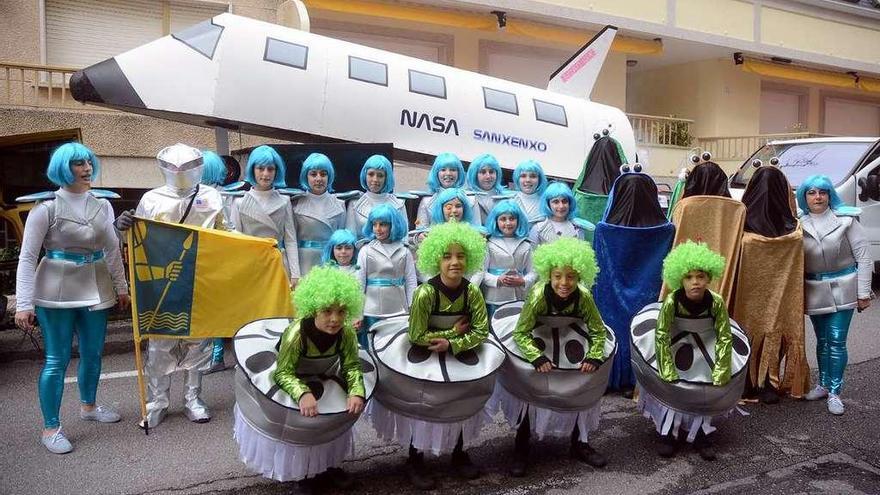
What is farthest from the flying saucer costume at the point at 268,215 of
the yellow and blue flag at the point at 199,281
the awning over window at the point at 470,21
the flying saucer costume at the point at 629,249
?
the awning over window at the point at 470,21

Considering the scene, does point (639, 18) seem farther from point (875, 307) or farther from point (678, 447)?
point (678, 447)

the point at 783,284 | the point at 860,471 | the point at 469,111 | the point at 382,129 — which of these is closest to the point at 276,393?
the point at 860,471

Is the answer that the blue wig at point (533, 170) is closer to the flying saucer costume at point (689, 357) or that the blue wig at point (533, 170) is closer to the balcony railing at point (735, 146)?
the flying saucer costume at point (689, 357)

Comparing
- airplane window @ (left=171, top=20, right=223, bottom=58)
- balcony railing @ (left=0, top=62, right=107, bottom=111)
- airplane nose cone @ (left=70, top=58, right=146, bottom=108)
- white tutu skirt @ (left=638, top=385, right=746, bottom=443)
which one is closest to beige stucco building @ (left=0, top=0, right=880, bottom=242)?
balcony railing @ (left=0, top=62, right=107, bottom=111)

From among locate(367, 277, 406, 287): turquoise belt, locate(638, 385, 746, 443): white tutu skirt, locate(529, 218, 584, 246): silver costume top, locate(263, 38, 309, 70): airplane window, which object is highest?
locate(263, 38, 309, 70): airplane window

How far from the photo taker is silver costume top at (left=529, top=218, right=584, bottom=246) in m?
5.30

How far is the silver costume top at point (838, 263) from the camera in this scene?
4.84 metres

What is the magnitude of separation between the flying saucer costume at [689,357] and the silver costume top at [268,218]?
109 inches

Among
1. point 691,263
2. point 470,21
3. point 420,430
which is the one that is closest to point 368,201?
point 420,430

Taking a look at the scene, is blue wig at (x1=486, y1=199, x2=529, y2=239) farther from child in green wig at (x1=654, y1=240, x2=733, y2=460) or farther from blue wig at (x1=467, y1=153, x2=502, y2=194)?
child in green wig at (x1=654, y1=240, x2=733, y2=460)

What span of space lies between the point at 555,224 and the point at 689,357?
173cm

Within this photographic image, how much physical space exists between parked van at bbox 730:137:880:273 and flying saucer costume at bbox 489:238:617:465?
6.15 m

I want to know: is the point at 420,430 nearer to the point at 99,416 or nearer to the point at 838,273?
the point at 99,416

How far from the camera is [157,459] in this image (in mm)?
3920
